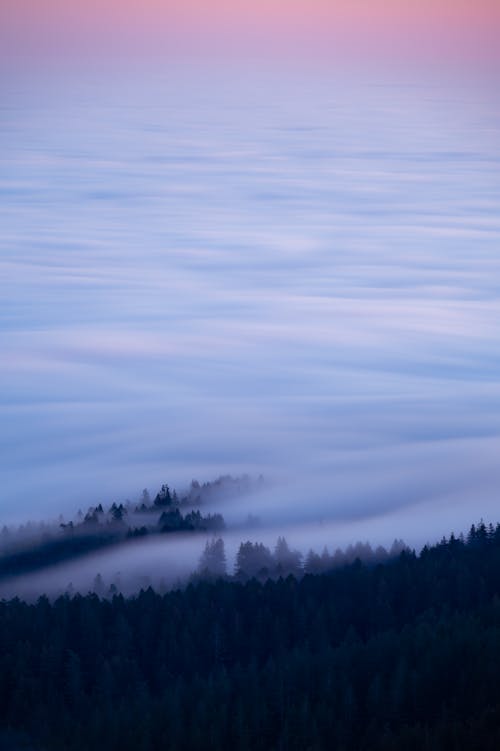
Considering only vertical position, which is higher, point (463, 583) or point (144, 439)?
point (144, 439)

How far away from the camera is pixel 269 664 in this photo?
15469mm

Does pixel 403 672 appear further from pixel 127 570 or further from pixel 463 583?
pixel 127 570

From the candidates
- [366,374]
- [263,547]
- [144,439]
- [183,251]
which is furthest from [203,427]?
[183,251]

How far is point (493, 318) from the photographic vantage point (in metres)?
87.9

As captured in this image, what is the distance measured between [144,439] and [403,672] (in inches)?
1481

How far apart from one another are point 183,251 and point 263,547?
412 feet

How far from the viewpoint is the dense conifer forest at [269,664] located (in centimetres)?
1334

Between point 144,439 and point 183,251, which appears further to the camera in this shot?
point 183,251

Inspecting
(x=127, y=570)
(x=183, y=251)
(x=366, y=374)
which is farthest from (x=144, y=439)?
(x=183, y=251)

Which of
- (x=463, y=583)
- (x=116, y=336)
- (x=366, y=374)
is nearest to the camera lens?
(x=463, y=583)

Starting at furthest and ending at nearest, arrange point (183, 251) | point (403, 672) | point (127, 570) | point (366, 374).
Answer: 1. point (183, 251)
2. point (366, 374)
3. point (127, 570)
4. point (403, 672)

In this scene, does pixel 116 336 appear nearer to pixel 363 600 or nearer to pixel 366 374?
pixel 366 374

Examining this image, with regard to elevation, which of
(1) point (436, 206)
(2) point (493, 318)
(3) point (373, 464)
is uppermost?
(1) point (436, 206)

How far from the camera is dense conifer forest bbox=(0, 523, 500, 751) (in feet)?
43.8
